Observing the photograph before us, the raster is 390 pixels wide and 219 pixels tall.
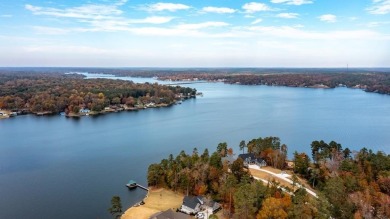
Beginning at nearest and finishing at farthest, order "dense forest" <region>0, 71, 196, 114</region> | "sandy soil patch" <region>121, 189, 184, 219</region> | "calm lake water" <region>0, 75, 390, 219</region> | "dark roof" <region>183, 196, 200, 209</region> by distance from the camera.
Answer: "sandy soil patch" <region>121, 189, 184, 219</region>
"dark roof" <region>183, 196, 200, 209</region>
"calm lake water" <region>0, 75, 390, 219</region>
"dense forest" <region>0, 71, 196, 114</region>

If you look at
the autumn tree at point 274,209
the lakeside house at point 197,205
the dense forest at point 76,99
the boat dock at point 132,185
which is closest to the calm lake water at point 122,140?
the boat dock at point 132,185

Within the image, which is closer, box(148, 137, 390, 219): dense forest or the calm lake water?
box(148, 137, 390, 219): dense forest

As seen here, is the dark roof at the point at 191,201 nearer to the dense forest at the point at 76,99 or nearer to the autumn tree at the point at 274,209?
the autumn tree at the point at 274,209

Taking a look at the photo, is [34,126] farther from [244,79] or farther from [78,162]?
[244,79]

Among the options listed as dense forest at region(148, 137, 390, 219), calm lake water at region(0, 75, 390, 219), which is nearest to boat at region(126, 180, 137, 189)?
calm lake water at region(0, 75, 390, 219)

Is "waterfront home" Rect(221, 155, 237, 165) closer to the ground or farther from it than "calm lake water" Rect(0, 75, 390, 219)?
farther from it

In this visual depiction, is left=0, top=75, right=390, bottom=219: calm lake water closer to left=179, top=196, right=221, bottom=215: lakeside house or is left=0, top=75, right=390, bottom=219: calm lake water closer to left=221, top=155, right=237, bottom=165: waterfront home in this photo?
left=179, top=196, right=221, bottom=215: lakeside house

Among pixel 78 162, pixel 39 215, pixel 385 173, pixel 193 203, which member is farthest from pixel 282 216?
pixel 78 162
